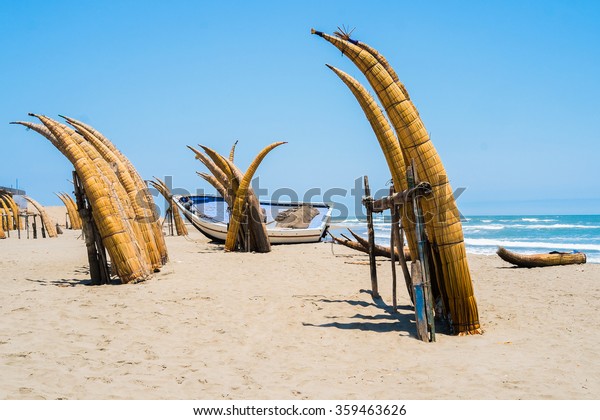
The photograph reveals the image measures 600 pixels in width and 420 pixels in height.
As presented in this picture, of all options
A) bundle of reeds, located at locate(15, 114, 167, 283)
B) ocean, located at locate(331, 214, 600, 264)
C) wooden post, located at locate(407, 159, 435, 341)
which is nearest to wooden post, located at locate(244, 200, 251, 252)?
ocean, located at locate(331, 214, 600, 264)

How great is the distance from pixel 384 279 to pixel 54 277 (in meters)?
6.53

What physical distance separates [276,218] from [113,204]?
12.3m

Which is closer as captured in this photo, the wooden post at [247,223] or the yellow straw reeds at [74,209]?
the wooden post at [247,223]

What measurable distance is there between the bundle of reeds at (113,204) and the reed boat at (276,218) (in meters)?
6.81

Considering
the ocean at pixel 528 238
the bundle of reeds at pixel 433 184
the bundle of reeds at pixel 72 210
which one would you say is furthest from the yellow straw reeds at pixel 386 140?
the bundle of reeds at pixel 72 210

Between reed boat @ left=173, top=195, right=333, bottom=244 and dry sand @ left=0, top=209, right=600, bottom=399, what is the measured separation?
810 centimetres

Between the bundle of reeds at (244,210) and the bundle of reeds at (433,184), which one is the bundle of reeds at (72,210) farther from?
the bundle of reeds at (433,184)

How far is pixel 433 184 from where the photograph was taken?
229 inches

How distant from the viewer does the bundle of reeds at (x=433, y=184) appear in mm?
5793

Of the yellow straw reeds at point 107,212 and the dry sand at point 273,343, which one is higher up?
the yellow straw reeds at point 107,212

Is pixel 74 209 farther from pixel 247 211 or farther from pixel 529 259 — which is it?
pixel 529 259

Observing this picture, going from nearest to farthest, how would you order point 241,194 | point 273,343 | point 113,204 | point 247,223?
point 273,343 → point 113,204 → point 241,194 → point 247,223

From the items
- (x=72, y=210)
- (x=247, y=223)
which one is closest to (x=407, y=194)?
(x=247, y=223)
